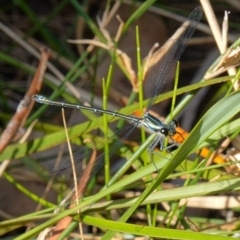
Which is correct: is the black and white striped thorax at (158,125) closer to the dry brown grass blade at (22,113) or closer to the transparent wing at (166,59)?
the transparent wing at (166,59)

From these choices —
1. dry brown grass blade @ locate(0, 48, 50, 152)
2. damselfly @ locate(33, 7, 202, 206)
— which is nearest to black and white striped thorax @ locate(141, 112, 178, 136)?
damselfly @ locate(33, 7, 202, 206)

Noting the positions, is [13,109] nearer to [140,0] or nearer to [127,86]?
[127,86]

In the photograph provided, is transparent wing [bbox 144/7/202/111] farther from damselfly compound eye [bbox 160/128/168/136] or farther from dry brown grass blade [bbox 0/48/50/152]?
dry brown grass blade [bbox 0/48/50/152]

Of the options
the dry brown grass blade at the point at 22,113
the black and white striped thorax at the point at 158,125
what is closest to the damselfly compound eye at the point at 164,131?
the black and white striped thorax at the point at 158,125

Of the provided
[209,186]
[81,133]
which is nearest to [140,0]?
[81,133]

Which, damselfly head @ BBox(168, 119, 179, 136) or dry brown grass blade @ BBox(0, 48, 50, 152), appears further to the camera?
dry brown grass blade @ BBox(0, 48, 50, 152)

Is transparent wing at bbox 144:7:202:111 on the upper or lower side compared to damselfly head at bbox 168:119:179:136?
upper

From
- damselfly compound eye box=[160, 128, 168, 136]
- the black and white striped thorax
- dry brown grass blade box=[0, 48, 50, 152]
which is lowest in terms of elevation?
damselfly compound eye box=[160, 128, 168, 136]
